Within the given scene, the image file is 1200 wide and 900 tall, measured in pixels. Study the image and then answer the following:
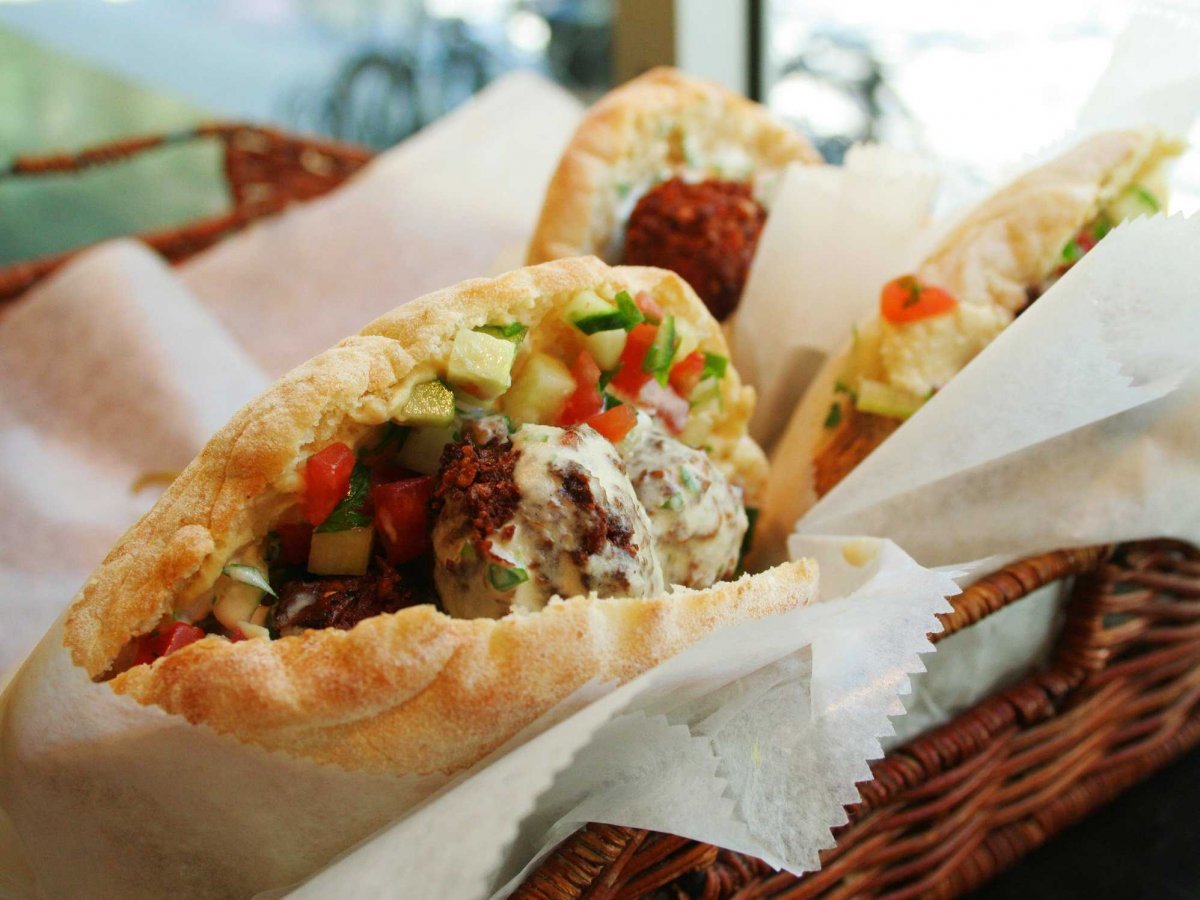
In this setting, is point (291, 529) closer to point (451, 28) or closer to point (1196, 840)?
point (1196, 840)

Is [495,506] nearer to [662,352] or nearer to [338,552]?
[338,552]

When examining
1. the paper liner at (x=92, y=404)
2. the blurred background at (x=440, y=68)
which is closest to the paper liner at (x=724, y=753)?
the blurred background at (x=440, y=68)

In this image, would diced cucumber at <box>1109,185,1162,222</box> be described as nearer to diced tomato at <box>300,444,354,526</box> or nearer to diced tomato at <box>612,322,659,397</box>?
diced tomato at <box>612,322,659,397</box>

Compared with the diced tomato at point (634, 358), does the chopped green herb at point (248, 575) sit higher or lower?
lower

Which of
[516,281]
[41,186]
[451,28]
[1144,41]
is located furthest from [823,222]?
[41,186]

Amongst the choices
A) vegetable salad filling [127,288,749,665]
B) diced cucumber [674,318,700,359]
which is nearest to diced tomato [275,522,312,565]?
vegetable salad filling [127,288,749,665]

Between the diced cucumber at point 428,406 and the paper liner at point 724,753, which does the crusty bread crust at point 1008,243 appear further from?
the diced cucumber at point 428,406
